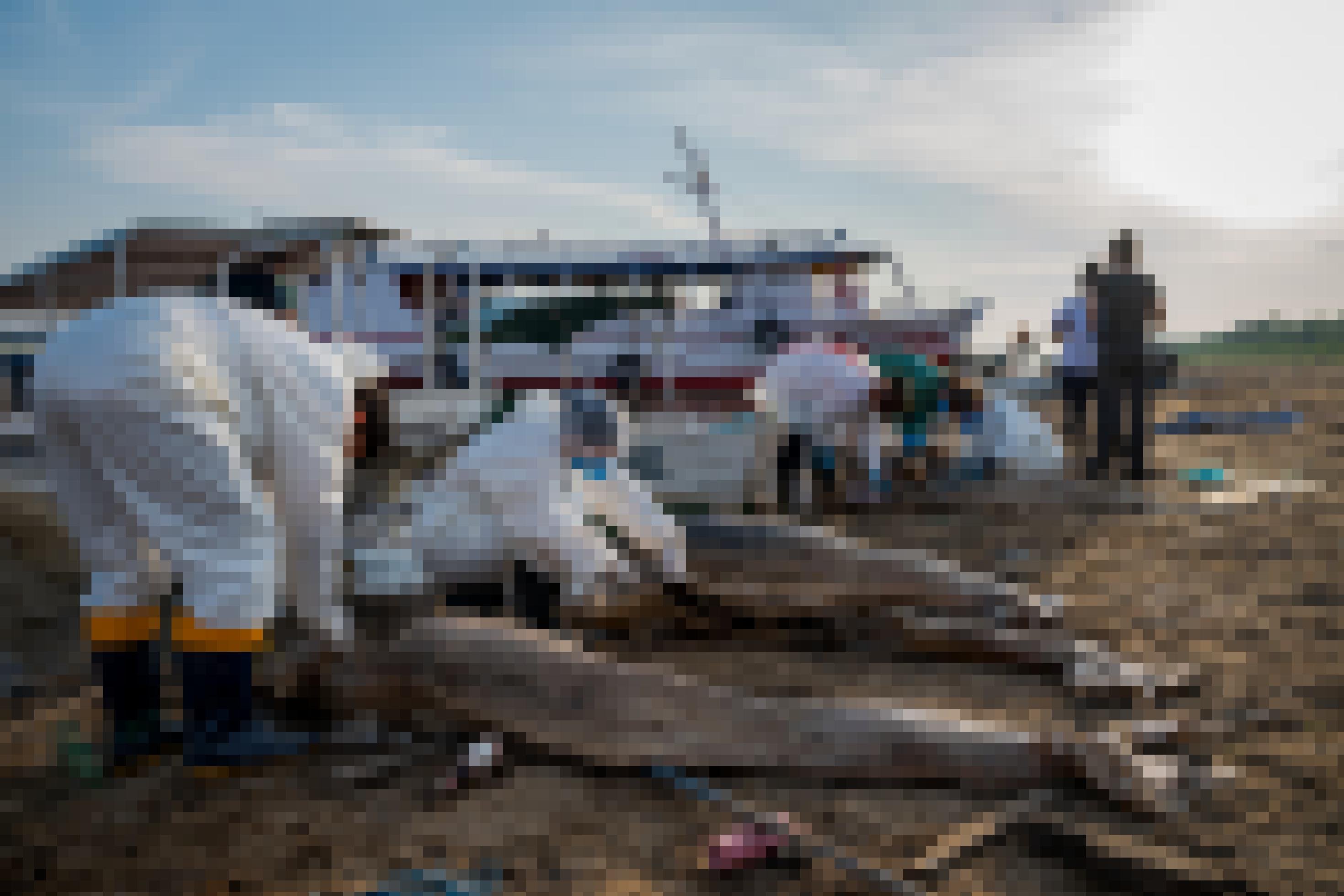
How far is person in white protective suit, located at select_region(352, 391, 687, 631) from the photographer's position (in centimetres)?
375

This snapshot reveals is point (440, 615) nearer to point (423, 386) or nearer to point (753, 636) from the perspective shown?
point (753, 636)

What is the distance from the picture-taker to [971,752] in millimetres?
2742

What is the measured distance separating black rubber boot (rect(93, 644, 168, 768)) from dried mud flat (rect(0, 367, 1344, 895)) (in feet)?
0.41

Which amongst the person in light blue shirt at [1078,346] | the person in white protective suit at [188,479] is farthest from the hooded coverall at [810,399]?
the person in white protective suit at [188,479]

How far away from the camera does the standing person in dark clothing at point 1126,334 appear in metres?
7.97

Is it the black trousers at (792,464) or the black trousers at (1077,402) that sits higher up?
the black trousers at (1077,402)

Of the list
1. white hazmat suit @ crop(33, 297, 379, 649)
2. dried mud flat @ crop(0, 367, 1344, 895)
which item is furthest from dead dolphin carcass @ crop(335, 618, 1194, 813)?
white hazmat suit @ crop(33, 297, 379, 649)

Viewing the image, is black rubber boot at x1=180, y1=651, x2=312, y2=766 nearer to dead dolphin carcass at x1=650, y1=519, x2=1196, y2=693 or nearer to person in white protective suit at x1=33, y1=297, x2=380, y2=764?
person in white protective suit at x1=33, y1=297, x2=380, y2=764

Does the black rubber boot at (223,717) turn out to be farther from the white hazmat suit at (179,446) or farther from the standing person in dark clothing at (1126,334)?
the standing person in dark clothing at (1126,334)

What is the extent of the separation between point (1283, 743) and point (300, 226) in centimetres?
966

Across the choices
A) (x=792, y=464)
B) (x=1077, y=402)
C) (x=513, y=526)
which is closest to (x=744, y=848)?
(x=513, y=526)

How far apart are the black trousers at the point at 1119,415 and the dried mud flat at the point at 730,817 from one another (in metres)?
4.27

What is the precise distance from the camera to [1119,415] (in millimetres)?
8477

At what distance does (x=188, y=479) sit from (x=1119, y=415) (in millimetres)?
7780
